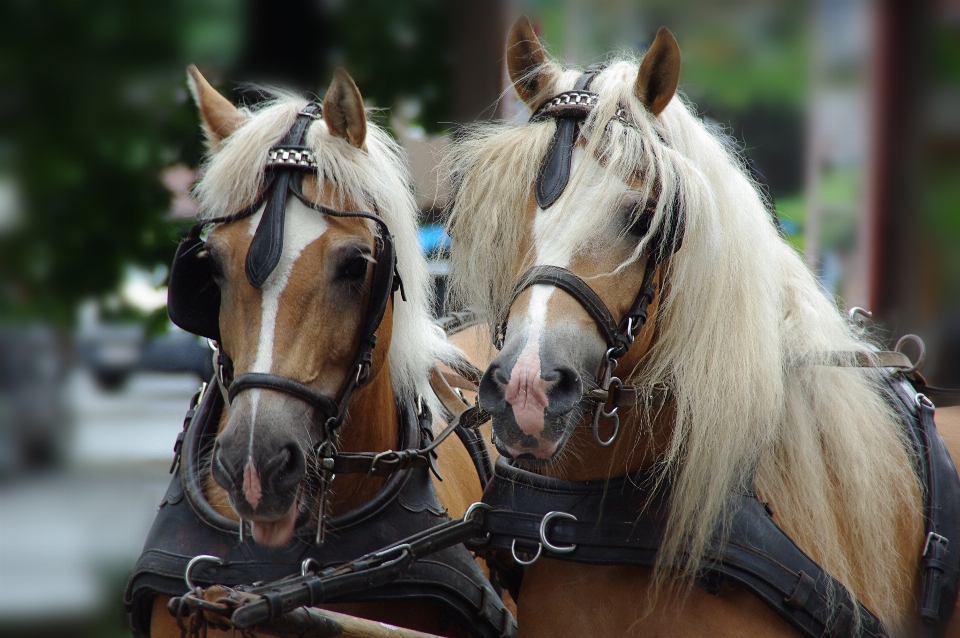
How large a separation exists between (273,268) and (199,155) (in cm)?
161

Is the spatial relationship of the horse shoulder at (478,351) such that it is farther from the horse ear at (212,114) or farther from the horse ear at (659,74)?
the horse ear at (212,114)

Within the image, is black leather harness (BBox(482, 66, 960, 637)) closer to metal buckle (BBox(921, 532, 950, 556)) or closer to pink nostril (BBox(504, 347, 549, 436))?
metal buckle (BBox(921, 532, 950, 556))

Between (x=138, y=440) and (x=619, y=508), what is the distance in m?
3.46

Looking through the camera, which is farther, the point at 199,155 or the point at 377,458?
the point at 199,155

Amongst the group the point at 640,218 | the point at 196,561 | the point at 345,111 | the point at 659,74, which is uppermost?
the point at 659,74

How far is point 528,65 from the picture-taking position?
2.06 metres

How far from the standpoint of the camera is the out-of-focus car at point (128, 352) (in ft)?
11.1

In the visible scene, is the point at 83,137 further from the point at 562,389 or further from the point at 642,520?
the point at 642,520

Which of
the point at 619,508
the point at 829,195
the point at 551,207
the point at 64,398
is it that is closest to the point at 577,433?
the point at 619,508

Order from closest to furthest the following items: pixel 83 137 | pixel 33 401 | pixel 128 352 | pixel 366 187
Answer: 1. pixel 366 187
2. pixel 83 137
3. pixel 33 401
4. pixel 128 352

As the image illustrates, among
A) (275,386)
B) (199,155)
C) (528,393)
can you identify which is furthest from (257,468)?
(199,155)

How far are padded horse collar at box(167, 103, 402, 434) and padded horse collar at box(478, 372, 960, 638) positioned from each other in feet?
1.30

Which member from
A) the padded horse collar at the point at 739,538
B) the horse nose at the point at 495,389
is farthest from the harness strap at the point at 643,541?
the horse nose at the point at 495,389

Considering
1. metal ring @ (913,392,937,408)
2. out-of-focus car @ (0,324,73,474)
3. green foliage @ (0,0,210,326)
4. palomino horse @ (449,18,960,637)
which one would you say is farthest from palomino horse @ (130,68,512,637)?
out-of-focus car @ (0,324,73,474)
